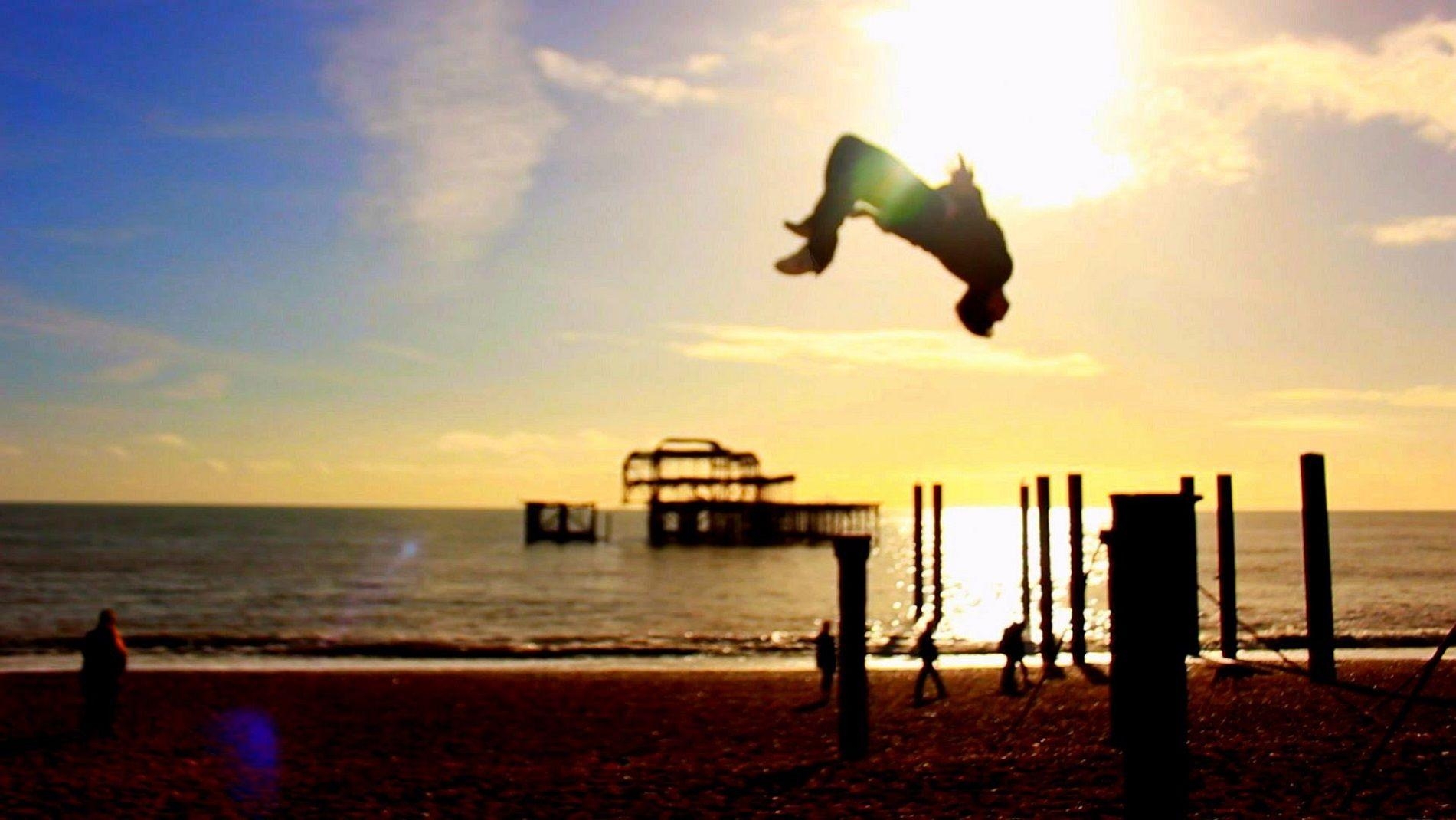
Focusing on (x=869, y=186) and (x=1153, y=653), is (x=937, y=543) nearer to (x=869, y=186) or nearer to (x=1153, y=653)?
(x=1153, y=653)

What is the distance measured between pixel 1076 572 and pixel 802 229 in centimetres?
1630

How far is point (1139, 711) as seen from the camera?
5.25 meters

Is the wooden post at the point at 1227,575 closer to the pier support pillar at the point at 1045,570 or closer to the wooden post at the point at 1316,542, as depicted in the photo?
the wooden post at the point at 1316,542

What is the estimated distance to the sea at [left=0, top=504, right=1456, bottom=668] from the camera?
3309cm

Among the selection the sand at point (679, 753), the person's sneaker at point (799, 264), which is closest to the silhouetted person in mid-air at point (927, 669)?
the sand at point (679, 753)

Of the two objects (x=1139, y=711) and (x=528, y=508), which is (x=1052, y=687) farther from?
(x=528, y=508)

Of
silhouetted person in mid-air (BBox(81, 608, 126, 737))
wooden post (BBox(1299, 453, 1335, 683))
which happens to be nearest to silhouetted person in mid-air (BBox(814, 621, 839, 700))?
wooden post (BBox(1299, 453, 1335, 683))

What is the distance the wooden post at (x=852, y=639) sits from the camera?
36.9ft

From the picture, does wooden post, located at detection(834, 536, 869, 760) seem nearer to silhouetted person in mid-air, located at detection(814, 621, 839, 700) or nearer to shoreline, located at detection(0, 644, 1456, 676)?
silhouetted person in mid-air, located at detection(814, 621, 839, 700)

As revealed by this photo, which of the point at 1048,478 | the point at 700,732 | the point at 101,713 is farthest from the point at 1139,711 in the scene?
the point at 1048,478

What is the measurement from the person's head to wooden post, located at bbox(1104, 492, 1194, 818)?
8.59 ft

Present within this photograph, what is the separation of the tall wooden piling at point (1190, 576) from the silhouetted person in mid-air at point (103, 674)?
463 inches

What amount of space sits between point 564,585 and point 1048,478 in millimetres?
43052

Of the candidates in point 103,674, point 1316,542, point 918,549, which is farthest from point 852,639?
point 918,549
